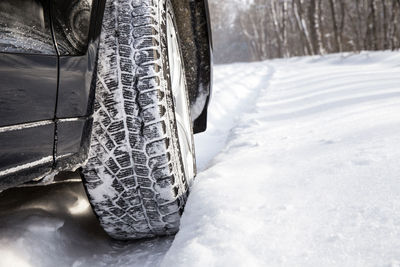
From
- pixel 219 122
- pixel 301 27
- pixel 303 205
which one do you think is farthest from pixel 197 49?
pixel 301 27

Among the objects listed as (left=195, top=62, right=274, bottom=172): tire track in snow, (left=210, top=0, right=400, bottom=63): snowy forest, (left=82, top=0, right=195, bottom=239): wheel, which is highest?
(left=210, top=0, right=400, bottom=63): snowy forest

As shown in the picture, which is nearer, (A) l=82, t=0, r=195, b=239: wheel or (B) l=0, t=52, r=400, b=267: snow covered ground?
(B) l=0, t=52, r=400, b=267: snow covered ground

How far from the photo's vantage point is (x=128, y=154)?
94cm

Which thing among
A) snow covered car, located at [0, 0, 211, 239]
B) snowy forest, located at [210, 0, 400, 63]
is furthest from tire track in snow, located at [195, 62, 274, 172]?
snowy forest, located at [210, 0, 400, 63]

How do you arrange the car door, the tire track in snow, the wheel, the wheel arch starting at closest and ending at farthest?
1. the car door
2. the wheel
3. the wheel arch
4. the tire track in snow

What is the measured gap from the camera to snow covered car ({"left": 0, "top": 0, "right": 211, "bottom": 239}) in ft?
2.18

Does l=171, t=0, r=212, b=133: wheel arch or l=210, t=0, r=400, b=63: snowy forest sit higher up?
l=210, t=0, r=400, b=63: snowy forest

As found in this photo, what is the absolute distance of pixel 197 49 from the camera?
5.39 feet

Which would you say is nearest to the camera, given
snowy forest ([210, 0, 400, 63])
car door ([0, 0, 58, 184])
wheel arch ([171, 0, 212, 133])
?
car door ([0, 0, 58, 184])

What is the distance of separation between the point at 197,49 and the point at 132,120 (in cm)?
80

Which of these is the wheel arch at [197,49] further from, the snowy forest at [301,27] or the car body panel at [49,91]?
the snowy forest at [301,27]

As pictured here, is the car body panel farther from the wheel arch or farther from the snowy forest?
the snowy forest

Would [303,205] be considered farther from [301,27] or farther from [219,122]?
[301,27]

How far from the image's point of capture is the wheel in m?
0.93
